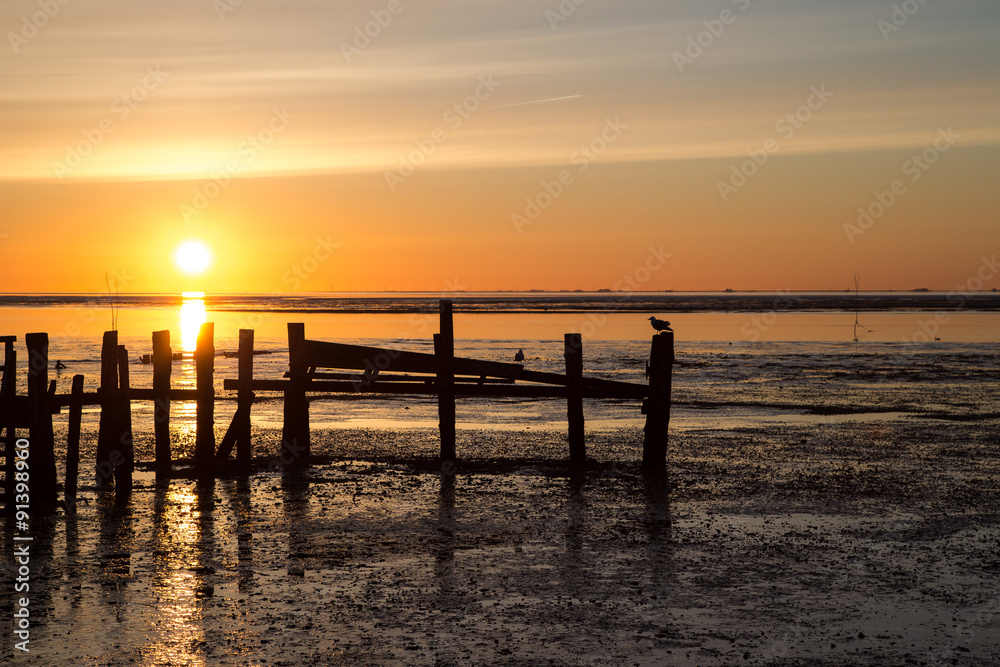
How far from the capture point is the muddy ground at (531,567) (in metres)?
7.34

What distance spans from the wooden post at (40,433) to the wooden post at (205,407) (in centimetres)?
263

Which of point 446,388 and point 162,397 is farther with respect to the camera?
point 446,388

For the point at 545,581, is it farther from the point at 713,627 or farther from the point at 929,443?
the point at 929,443

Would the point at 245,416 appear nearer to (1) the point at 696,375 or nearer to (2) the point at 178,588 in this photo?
(2) the point at 178,588

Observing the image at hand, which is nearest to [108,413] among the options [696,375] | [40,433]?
[40,433]

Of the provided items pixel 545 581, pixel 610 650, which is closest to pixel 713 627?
pixel 610 650

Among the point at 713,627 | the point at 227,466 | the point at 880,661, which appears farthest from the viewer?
the point at 227,466

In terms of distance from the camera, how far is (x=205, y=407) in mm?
15180

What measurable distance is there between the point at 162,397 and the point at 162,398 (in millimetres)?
17

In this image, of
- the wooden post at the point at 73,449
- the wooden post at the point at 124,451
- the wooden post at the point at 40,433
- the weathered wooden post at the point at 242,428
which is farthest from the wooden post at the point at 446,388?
the wooden post at the point at 40,433

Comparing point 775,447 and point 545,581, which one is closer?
point 545,581

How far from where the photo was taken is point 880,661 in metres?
7.04

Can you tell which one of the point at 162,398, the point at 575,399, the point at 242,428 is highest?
the point at 162,398

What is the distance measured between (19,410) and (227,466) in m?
4.10
